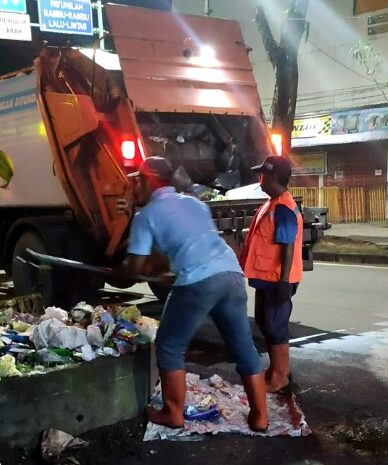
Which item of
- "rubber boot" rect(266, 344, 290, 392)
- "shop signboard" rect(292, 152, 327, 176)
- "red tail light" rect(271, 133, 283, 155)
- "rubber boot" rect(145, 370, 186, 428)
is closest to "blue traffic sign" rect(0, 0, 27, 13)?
"red tail light" rect(271, 133, 283, 155)

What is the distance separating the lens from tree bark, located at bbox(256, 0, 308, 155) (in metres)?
12.7

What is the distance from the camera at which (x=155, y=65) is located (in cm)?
709

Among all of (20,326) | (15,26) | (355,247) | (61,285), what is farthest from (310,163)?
(20,326)

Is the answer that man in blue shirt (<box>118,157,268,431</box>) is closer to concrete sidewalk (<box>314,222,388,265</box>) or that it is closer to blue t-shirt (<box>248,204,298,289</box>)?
blue t-shirt (<box>248,204,298,289</box>)

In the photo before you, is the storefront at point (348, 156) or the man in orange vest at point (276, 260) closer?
the man in orange vest at point (276, 260)

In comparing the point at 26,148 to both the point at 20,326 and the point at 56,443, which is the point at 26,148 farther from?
the point at 56,443

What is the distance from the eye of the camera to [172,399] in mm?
3818

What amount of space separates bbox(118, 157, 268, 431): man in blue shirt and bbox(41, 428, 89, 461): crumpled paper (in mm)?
538

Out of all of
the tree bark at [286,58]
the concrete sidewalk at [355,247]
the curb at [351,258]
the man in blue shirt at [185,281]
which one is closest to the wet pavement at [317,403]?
the man in blue shirt at [185,281]

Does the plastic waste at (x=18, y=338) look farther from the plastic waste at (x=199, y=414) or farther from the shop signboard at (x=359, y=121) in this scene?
the shop signboard at (x=359, y=121)

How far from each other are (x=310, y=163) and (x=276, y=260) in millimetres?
20057

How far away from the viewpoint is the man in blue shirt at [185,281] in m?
3.68

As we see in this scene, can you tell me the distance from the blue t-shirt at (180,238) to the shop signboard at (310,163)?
2008 centimetres

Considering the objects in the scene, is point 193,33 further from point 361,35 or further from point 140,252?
point 361,35
